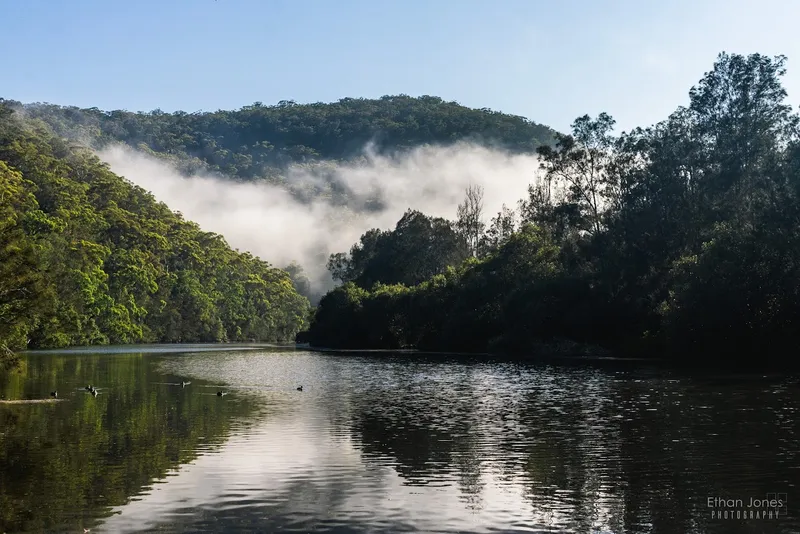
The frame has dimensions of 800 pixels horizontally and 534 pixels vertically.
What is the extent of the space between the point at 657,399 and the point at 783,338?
108ft

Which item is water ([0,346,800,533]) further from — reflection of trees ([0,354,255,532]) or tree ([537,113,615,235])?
tree ([537,113,615,235])

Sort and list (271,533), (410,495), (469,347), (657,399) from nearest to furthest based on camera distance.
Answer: (271,533), (410,495), (657,399), (469,347)

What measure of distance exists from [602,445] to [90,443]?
15.8m

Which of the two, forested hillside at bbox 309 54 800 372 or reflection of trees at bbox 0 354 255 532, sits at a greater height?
forested hillside at bbox 309 54 800 372

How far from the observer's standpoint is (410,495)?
838 inches

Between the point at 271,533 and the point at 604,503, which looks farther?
the point at 604,503

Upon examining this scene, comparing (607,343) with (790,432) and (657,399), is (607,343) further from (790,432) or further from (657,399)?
(790,432)

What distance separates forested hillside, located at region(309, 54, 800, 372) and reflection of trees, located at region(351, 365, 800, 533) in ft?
80.7

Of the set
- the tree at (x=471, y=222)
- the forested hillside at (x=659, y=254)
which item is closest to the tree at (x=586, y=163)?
the forested hillside at (x=659, y=254)

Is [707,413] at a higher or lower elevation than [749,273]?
lower

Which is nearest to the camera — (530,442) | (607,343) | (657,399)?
(530,442)

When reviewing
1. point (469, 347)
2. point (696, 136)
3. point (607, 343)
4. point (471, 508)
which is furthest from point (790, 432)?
point (469, 347)

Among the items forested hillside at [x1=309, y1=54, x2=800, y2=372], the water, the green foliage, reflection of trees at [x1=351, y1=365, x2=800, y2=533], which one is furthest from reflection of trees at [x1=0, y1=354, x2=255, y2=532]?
the green foliage

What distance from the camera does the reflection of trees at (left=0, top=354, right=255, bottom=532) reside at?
66.2ft
